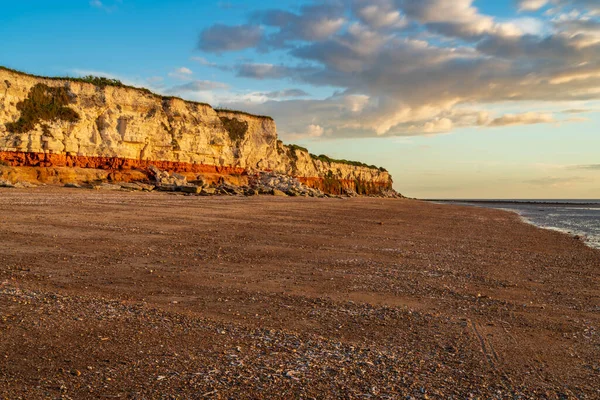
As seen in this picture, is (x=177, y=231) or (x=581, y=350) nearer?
(x=581, y=350)

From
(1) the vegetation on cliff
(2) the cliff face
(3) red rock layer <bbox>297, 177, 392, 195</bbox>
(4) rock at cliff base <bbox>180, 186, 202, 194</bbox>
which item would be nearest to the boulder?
(2) the cliff face

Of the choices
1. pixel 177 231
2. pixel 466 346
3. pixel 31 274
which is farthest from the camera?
pixel 177 231

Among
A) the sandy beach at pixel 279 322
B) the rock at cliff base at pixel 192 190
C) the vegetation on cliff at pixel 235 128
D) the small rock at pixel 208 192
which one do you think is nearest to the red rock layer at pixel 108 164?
the vegetation on cliff at pixel 235 128

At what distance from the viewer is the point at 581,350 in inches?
153

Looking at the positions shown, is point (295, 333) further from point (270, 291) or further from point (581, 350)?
point (581, 350)

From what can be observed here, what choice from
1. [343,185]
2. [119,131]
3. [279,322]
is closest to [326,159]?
[343,185]

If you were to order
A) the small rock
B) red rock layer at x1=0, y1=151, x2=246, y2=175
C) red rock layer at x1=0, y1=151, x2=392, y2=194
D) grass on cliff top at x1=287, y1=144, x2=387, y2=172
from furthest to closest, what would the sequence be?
grass on cliff top at x1=287, y1=144, x2=387, y2=172, the small rock, red rock layer at x1=0, y1=151, x2=392, y2=194, red rock layer at x1=0, y1=151, x2=246, y2=175

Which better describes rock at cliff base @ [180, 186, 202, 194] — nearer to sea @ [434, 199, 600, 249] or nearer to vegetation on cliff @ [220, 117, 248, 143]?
vegetation on cliff @ [220, 117, 248, 143]

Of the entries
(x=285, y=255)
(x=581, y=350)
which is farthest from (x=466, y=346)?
(x=285, y=255)

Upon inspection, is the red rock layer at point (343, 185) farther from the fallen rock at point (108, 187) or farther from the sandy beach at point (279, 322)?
the sandy beach at point (279, 322)

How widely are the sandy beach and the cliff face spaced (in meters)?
24.0

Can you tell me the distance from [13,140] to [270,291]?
29.7 m

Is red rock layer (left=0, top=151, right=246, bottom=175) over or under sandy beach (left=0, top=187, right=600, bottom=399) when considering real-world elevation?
over

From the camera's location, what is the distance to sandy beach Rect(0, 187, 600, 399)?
2.92 metres
